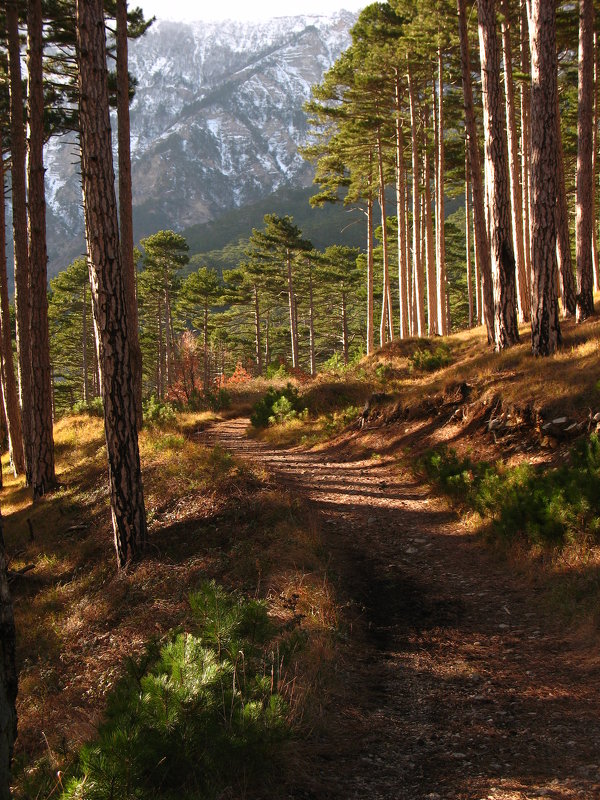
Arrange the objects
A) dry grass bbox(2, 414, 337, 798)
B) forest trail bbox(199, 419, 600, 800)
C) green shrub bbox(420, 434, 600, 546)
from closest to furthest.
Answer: forest trail bbox(199, 419, 600, 800) → dry grass bbox(2, 414, 337, 798) → green shrub bbox(420, 434, 600, 546)

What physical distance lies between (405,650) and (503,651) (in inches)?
29.5

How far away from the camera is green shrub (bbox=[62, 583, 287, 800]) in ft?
7.20

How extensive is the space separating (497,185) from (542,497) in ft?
24.9

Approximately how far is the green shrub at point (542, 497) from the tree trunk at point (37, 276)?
29.0 ft

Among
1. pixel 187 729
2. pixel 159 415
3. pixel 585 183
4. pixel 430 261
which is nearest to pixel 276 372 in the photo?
pixel 159 415

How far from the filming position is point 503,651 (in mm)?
4223

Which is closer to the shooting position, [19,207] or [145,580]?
[145,580]

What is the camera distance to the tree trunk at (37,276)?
37.3 ft

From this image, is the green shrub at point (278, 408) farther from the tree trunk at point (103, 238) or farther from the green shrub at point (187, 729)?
the green shrub at point (187, 729)

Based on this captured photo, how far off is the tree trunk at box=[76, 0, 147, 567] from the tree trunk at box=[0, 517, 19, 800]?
12.4 ft

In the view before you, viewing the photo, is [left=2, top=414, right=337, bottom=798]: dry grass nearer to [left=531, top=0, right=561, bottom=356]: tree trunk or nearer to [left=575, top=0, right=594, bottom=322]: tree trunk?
[left=531, top=0, right=561, bottom=356]: tree trunk

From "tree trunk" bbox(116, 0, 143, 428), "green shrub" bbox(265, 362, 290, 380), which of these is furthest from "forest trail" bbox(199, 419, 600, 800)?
"green shrub" bbox(265, 362, 290, 380)

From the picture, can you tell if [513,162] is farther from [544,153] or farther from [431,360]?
[544,153]

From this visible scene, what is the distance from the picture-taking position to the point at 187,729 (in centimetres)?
254
